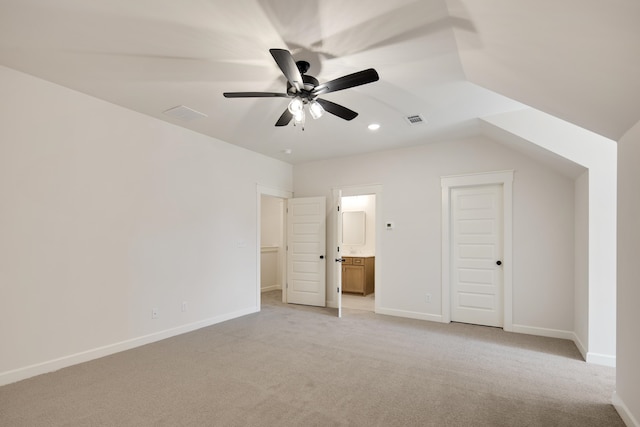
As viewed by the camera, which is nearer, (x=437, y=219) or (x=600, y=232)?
(x=600, y=232)

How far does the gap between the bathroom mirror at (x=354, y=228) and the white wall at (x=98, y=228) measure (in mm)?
3880

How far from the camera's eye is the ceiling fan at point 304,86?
7.31 ft

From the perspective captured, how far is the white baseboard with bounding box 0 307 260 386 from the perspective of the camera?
2.92 metres

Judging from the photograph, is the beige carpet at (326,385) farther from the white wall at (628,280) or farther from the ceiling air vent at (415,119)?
the ceiling air vent at (415,119)

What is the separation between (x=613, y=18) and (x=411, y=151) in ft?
13.3

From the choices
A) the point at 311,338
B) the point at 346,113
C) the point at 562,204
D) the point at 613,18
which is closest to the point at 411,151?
the point at 562,204

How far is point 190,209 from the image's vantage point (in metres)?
4.58

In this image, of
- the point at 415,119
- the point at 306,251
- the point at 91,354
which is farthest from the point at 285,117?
the point at 306,251

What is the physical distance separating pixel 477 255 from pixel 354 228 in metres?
3.75

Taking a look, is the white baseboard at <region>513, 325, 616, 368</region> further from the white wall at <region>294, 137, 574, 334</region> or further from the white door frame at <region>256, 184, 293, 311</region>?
the white door frame at <region>256, 184, 293, 311</region>

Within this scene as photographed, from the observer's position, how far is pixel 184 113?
3939 mm

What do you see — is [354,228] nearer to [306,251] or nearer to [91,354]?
[306,251]

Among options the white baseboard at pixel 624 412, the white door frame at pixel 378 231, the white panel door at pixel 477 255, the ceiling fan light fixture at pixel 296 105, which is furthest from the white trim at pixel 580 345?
the ceiling fan light fixture at pixel 296 105

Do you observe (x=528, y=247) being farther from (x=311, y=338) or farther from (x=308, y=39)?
(x=308, y=39)
